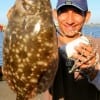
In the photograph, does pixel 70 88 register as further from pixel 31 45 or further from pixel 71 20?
pixel 31 45

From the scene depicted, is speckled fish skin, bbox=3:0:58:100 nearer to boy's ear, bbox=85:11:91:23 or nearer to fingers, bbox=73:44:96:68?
fingers, bbox=73:44:96:68

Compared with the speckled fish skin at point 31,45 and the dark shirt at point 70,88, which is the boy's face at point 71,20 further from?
the speckled fish skin at point 31,45

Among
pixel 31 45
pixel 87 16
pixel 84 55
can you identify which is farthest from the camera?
pixel 87 16

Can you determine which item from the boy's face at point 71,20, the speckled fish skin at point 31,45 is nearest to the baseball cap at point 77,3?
the boy's face at point 71,20

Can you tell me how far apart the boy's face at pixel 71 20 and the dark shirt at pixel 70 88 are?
27cm

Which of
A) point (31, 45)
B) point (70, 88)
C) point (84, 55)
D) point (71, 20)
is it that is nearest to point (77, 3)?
point (71, 20)

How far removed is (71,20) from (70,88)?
63cm

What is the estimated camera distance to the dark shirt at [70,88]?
3.71m

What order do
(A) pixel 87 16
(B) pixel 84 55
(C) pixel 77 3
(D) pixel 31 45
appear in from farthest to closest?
(A) pixel 87 16
(C) pixel 77 3
(B) pixel 84 55
(D) pixel 31 45

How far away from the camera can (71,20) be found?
3588mm

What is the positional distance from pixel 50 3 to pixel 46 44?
27 centimetres

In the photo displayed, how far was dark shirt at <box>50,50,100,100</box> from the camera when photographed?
12.2 ft

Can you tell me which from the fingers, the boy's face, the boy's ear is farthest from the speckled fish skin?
the boy's ear

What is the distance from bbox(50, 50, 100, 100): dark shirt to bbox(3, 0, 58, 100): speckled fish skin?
0.91 meters
